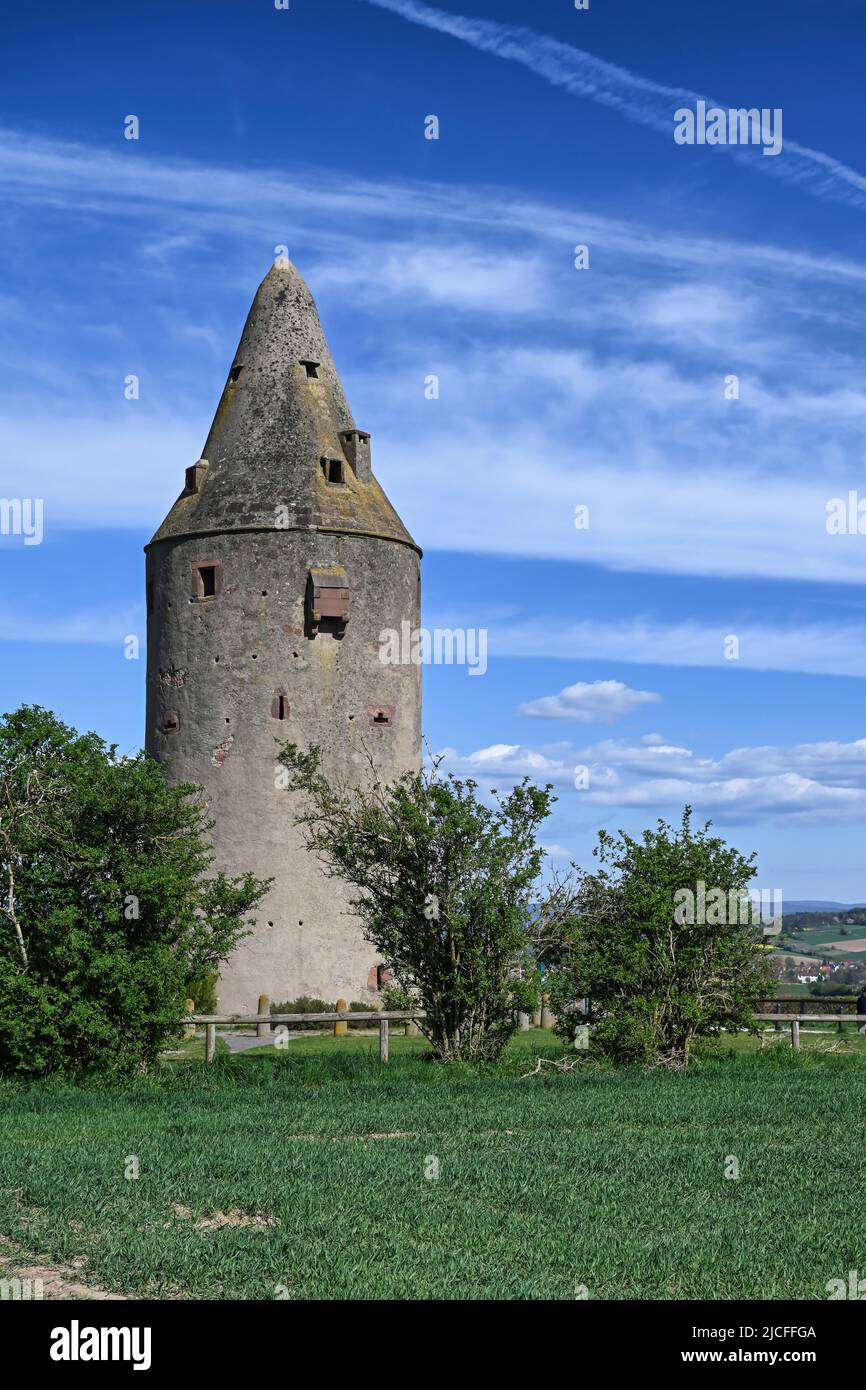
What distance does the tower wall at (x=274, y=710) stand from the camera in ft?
140

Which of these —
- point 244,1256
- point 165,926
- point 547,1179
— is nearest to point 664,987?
point 165,926

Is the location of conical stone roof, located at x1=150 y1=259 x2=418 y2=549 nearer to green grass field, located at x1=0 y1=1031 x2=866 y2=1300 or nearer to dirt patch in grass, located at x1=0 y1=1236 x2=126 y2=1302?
green grass field, located at x1=0 y1=1031 x2=866 y2=1300

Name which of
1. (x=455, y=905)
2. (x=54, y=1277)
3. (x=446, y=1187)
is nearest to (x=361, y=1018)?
(x=455, y=905)

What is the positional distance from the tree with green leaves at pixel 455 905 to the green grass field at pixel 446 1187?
3.17m

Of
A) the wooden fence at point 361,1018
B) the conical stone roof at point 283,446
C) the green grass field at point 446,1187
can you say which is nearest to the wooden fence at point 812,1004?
the wooden fence at point 361,1018

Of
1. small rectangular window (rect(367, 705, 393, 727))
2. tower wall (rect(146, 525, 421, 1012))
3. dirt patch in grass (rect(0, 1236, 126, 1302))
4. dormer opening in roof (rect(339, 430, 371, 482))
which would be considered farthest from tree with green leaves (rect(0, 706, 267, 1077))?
dormer opening in roof (rect(339, 430, 371, 482))

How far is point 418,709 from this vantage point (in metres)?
46.5

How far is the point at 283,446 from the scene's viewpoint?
45.4 m

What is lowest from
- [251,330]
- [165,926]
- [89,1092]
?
[89,1092]

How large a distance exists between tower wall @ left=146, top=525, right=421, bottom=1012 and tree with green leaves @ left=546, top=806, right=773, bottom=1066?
17873 millimetres

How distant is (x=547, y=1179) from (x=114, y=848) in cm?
1293

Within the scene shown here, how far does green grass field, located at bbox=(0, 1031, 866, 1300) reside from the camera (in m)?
9.61

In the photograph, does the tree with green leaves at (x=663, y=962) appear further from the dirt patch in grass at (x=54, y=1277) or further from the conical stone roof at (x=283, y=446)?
the conical stone roof at (x=283, y=446)
